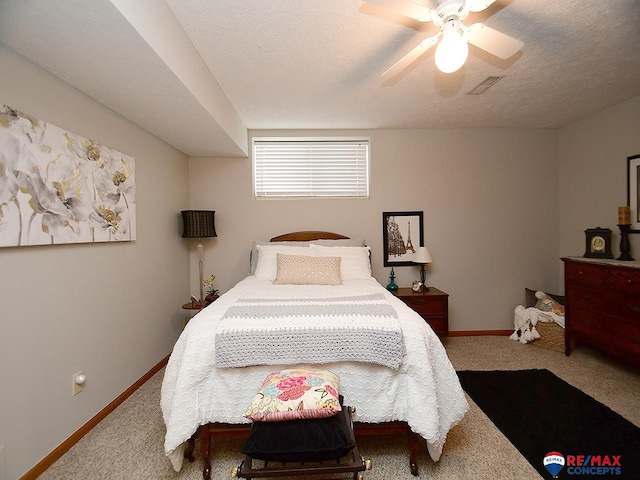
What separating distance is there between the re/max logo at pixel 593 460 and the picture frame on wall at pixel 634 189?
7.16 ft

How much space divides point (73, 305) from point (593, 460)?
3.08 m

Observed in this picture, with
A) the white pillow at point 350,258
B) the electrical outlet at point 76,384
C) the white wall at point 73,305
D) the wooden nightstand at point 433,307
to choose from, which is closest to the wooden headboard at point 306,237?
the white pillow at point 350,258

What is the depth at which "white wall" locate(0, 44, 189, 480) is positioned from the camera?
57.3 inches

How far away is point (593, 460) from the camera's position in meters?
1.58

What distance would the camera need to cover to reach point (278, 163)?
11.8 ft

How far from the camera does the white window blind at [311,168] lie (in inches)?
141

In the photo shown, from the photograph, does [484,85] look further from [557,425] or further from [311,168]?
[557,425]

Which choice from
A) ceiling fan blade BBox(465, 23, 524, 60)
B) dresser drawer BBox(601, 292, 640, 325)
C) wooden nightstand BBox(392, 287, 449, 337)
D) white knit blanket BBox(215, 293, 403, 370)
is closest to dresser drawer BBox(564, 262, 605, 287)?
dresser drawer BBox(601, 292, 640, 325)

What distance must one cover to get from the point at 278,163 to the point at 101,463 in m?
2.99

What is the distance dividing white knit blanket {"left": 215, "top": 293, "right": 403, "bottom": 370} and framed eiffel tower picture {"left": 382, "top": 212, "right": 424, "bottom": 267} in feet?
6.50

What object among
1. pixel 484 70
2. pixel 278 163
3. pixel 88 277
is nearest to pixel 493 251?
pixel 484 70

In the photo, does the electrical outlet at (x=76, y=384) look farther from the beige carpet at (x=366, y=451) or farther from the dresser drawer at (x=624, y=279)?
the dresser drawer at (x=624, y=279)

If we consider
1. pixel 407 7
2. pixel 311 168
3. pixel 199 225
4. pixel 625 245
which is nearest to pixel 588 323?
pixel 625 245

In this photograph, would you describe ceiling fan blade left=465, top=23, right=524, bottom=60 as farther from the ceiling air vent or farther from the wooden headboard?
the wooden headboard
